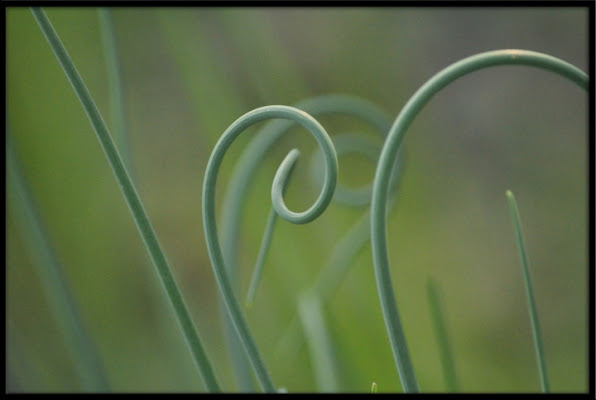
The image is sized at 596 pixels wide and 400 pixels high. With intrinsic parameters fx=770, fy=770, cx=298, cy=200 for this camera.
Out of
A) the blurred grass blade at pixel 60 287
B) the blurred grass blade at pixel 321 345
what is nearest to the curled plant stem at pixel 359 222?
the blurred grass blade at pixel 321 345

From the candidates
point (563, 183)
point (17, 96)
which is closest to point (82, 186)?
point (17, 96)

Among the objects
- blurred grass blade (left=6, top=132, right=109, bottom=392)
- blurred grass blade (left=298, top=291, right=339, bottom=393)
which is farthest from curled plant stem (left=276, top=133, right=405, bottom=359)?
blurred grass blade (left=6, top=132, right=109, bottom=392)

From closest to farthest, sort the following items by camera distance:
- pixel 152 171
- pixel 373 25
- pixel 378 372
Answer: pixel 378 372, pixel 152 171, pixel 373 25

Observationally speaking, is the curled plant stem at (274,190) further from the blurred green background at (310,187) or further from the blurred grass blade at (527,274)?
the blurred green background at (310,187)

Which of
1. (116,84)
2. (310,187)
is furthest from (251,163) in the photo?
(310,187)

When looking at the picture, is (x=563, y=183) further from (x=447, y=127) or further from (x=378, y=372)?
(x=378, y=372)

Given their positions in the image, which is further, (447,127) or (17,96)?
(447,127)

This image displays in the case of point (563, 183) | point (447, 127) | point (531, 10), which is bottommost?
point (563, 183)
